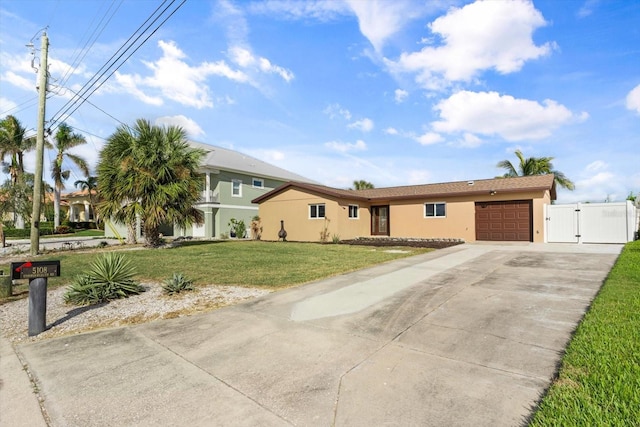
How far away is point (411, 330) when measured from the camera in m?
4.22

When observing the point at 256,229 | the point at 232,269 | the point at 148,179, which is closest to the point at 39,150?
the point at 148,179

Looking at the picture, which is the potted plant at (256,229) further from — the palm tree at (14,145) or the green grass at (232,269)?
the palm tree at (14,145)

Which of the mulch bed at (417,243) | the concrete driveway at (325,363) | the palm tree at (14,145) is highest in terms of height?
the palm tree at (14,145)

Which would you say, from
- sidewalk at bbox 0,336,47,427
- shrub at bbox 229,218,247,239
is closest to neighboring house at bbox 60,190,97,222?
shrub at bbox 229,218,247,239

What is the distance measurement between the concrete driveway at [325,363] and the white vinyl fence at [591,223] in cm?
1291

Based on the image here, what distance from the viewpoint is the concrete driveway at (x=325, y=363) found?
252 centimetres

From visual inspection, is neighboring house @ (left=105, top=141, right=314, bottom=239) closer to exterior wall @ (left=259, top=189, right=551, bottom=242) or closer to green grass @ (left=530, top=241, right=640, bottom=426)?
exterior wall @ (left=259, top=189, right=551, bottom=242)

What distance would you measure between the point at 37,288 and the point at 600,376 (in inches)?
266

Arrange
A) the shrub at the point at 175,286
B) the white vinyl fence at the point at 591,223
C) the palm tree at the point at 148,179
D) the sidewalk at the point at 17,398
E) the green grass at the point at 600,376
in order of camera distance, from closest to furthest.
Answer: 1. the green grass at the point at 600,376
2. the sidewalk at the point at 17,398
3. the shrub at the point at 175,286
4. the white vinyl fence at the point at 591,223
5. the palm tree at the point at 148,179

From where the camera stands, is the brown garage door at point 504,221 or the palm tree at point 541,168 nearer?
the brown garage door at point 504,221

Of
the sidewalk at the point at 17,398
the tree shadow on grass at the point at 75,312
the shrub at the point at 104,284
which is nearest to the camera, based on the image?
the sidewalk at the point at 17,398

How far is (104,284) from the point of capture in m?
6.30

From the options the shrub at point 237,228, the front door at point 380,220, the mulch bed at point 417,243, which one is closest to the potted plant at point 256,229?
the shrub at point 237,228

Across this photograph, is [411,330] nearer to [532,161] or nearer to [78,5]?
[78,5]
